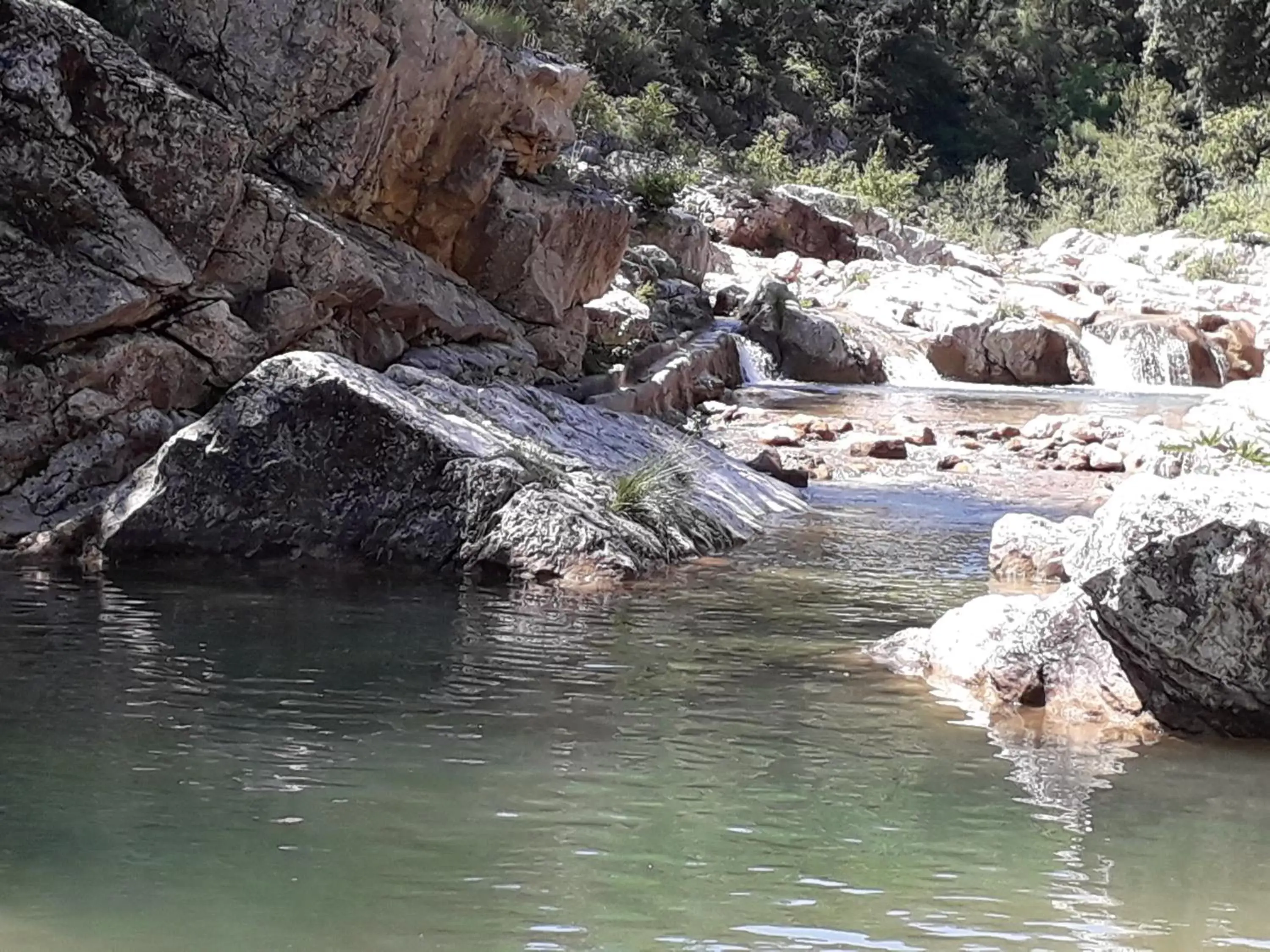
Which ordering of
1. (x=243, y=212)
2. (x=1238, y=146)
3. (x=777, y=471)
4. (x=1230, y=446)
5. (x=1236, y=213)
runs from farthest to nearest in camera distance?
(x=1238, y=146), (x=1236, y=213), (x=777, y=471), (x=243, y=212), (x=1230, y=446)

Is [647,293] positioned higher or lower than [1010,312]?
lower

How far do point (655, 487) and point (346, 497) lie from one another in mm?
2165

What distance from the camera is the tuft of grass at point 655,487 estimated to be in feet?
34.5

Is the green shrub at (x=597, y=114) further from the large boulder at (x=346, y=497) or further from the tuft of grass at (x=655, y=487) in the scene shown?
the large boulder at (x=346, y=497)

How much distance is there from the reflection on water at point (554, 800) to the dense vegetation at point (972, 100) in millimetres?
24177

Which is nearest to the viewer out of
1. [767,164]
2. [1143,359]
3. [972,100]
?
[1143,359]

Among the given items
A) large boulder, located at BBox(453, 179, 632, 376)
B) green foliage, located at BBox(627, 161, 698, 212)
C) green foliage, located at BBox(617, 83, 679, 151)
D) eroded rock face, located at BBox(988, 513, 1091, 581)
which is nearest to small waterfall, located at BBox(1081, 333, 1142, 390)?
green foliage, located at BBox(627, 161, 698, 212)

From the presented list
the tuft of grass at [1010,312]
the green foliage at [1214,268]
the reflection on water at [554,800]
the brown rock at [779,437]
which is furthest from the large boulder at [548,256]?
the green foliage at [1214,268]

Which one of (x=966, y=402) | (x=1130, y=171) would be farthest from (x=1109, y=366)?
(x=1130, y=171)

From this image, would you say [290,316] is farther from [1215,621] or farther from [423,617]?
[1215,621]

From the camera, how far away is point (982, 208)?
44.7 meters

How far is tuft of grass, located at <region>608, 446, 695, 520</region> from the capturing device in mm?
10516

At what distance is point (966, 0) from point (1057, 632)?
51.2m

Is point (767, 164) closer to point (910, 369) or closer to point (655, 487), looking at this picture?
point (910, 369)
